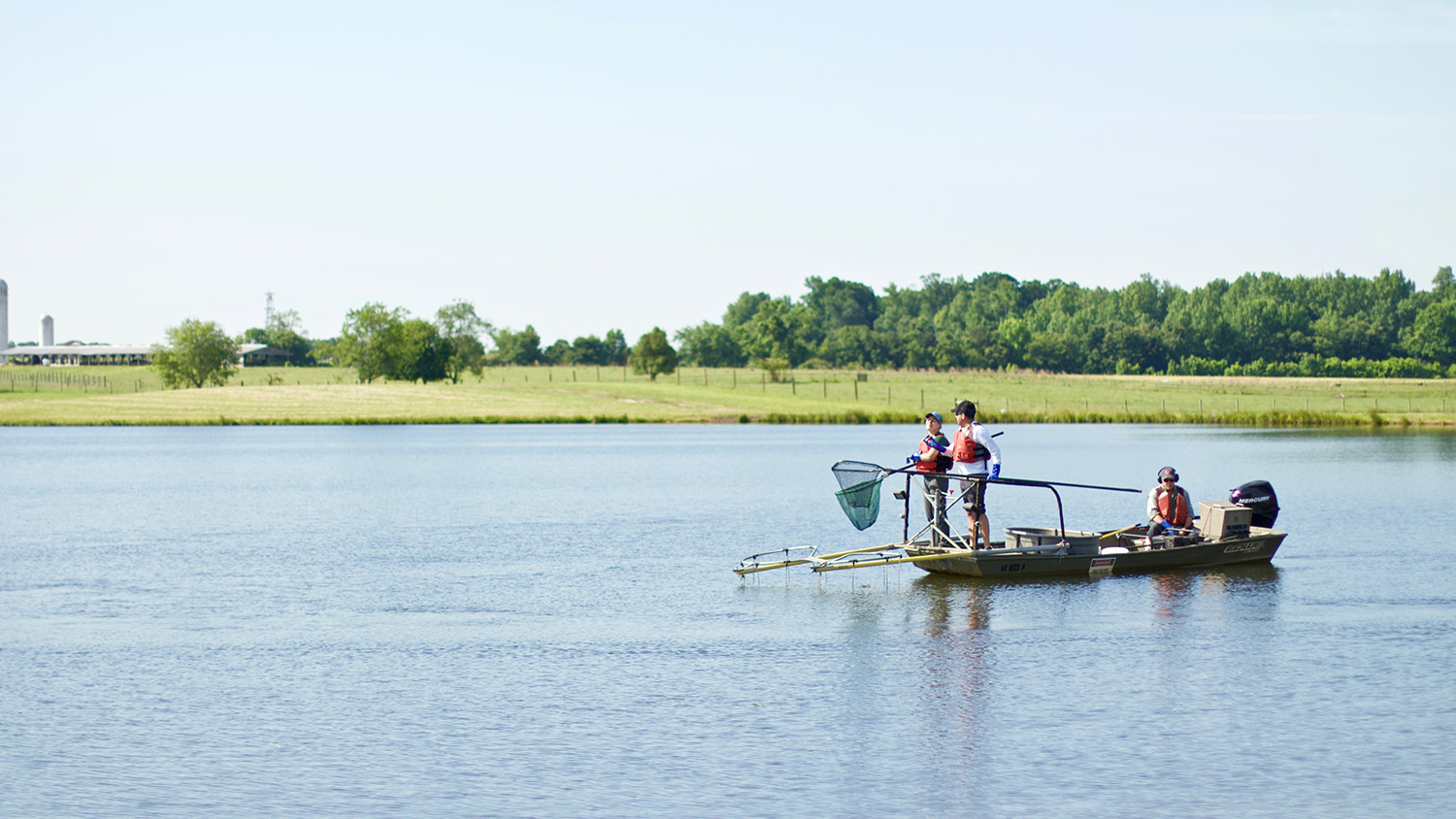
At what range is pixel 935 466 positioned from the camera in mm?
22844

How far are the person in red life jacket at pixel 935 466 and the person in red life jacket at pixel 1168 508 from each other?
4.20 metres

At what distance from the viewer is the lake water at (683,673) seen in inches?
471

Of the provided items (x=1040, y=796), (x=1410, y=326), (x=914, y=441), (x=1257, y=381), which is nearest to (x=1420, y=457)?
(x=914, y=441)

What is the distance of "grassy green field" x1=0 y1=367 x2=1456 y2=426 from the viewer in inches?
3755

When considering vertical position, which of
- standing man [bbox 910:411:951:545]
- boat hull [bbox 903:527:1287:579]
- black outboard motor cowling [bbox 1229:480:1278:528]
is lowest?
boat hull [bbox 903:527:1287:579]

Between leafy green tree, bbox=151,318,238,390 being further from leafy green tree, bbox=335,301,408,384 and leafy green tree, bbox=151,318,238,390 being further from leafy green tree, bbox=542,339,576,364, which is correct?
leafy green tree, bbox=542,339,576,364

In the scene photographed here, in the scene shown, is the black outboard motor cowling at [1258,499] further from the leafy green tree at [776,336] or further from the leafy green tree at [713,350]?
the leafy green tree at [713,350]

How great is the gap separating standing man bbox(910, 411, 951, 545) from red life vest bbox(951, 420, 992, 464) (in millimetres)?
248

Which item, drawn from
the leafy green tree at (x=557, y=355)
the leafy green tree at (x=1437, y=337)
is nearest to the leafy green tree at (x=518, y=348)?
the leafy green tree at (x=557, y=355)

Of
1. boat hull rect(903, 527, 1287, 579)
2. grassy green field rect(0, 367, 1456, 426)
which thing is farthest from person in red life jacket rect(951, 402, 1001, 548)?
grassy green field rect(0, 367, 1456, 426)

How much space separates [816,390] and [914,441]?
4571 centimetres

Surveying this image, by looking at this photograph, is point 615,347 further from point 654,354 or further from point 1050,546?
point 1050,546

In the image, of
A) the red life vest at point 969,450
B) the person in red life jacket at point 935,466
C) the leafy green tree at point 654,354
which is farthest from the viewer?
the leafy green tree at point 654,354

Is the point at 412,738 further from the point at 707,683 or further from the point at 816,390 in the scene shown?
the point at 816,390
